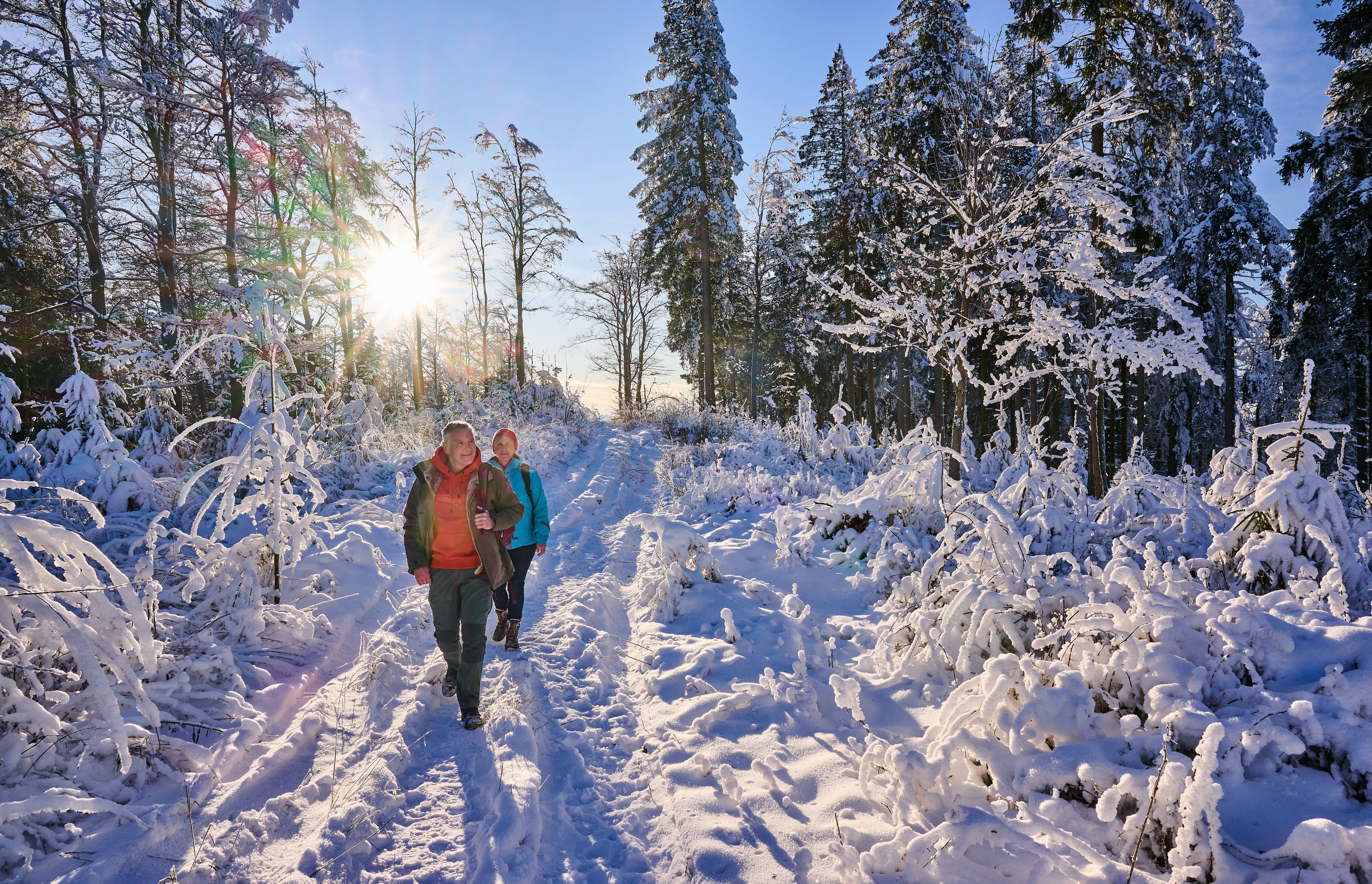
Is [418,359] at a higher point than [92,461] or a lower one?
higher

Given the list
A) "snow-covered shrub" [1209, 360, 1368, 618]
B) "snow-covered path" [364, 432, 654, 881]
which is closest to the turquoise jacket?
"snow-covered path" [364, 432, 654, 881]

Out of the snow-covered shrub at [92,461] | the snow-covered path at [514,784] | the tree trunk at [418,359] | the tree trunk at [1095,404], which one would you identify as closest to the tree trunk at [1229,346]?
the tree trunk at [1095,404]

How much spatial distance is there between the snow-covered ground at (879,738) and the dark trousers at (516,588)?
1.28 ft

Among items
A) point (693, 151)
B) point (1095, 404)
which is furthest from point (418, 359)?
point (1095, 404)

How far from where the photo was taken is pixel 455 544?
385 cm

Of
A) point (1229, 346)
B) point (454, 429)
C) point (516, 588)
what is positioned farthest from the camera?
point (1229, 346)

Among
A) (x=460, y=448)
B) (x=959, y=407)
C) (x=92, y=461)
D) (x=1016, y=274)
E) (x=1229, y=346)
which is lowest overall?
(x=92, y=461)

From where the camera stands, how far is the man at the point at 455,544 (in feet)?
12.4

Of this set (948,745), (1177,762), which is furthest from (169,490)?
(1177,762)

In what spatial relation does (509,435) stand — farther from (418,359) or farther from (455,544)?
(418,359)

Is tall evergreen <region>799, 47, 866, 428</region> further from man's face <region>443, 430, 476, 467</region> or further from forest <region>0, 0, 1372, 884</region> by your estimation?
man's face <region>443, 430, 476, 467</region>

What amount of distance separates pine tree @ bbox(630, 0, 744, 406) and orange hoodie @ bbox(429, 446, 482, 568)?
54.8ft

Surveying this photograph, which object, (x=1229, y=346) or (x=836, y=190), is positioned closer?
(x=1229, y=346)

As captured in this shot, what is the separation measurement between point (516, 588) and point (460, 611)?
3.21 ft
